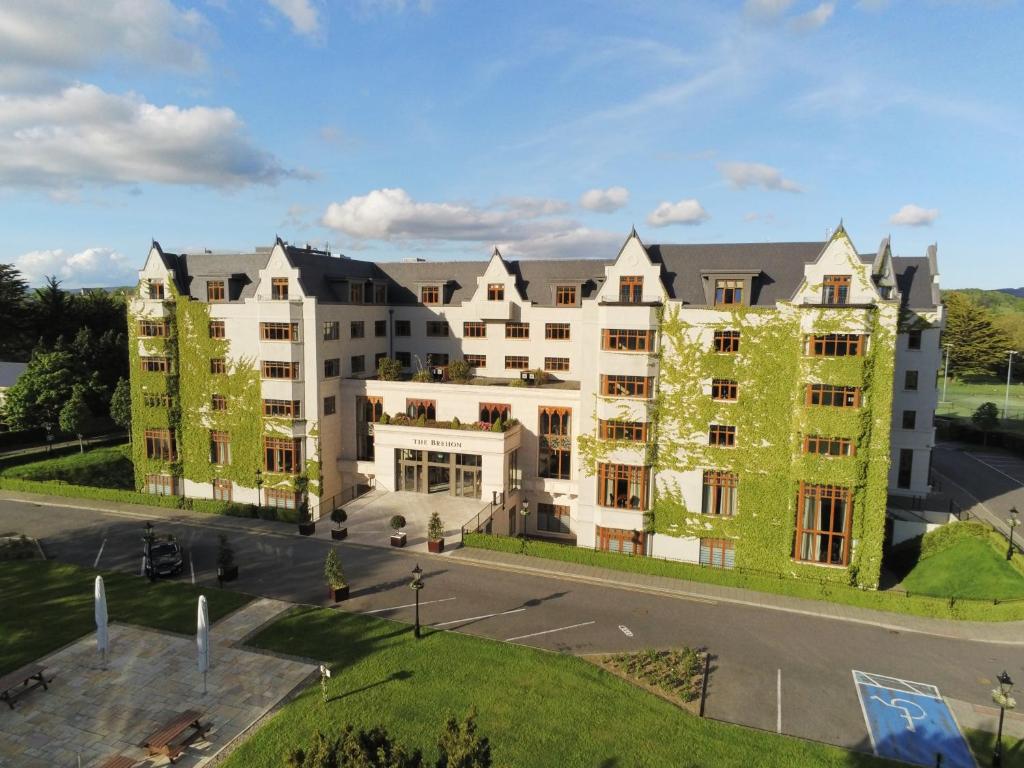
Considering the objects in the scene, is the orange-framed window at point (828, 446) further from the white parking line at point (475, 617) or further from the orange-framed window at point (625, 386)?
the white parking line at point (475, 617)

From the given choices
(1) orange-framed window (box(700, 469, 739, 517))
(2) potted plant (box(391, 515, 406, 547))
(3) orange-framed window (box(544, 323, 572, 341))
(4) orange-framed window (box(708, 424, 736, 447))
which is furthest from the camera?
(3) orange-framed window (box(544, 323, 572, 341))

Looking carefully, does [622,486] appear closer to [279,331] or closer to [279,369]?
[279,369]

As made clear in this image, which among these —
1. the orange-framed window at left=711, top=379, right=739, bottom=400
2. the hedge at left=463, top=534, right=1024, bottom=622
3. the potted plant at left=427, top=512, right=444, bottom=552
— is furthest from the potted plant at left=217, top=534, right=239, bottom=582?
the orange-framed window at left=711, top=379, right=739, bottom=400

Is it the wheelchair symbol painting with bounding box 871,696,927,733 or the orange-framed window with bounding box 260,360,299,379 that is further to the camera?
the orange-framed window with bounding box 260,360,299,379

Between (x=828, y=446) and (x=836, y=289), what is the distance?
8851 millimetres

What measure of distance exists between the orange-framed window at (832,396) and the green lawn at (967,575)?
444 inches

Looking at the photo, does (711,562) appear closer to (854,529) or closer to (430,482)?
(854,529)

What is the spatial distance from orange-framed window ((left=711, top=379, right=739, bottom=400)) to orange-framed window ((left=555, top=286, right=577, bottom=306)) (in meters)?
15.1

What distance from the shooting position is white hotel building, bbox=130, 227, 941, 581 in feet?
122

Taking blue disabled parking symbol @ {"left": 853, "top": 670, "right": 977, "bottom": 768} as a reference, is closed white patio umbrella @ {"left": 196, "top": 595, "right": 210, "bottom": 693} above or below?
above

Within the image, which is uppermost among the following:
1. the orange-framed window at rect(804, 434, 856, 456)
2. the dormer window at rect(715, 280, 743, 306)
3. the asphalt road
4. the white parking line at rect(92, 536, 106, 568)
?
the dormer window at rect(715, 280, 743, 306)

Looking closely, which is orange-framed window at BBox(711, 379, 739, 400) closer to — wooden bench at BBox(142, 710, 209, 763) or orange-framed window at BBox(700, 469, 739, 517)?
orange-framed window at BBox(700, 469, 739, 517)

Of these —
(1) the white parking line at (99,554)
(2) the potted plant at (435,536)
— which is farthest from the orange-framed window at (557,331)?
(1) the white parking line at (99,554)

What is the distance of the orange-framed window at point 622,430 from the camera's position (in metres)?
38.0
